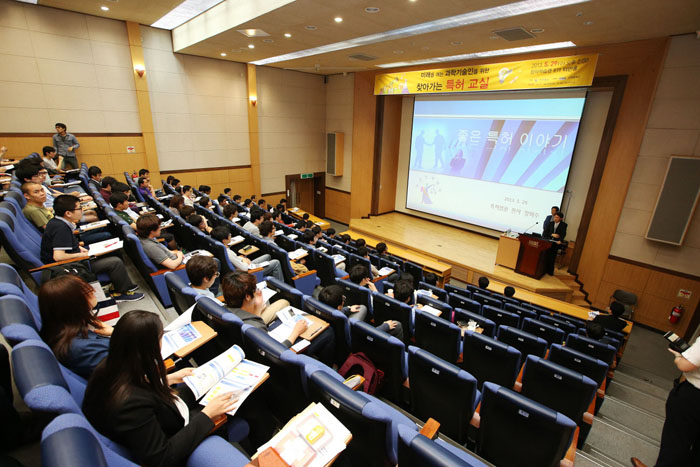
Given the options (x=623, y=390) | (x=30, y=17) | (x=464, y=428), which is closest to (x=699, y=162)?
(x=623, y=390)

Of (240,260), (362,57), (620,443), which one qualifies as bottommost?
(620,443)

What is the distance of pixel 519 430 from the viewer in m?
2.07

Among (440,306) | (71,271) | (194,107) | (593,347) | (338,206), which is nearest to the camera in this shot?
(71,271)

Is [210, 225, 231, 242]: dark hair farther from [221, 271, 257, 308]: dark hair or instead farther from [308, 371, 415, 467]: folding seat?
[308, 371, 415, 467]: folding seat

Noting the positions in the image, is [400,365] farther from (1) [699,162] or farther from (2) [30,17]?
(2) [30,17]

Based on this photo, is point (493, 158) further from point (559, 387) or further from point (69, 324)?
point (69, 324)

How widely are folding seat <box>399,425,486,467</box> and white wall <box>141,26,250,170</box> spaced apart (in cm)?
947

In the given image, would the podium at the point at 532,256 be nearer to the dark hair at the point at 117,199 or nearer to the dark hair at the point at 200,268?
the dark hair at the point at 200,268

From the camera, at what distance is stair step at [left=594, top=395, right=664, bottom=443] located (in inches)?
131

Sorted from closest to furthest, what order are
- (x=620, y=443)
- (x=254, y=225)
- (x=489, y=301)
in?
1. (x=620, y=443)
2. (x=489, y=301)
3. (x=254, y=225)

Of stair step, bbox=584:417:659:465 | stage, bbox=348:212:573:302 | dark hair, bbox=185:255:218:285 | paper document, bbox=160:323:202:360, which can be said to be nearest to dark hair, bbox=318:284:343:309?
dark hair, bbox=185:255:218:285

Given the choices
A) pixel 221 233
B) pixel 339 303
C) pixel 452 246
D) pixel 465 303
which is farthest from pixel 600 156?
pixel 221 233

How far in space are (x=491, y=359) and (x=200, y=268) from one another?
2.66 m

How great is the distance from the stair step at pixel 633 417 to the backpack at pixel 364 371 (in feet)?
8.23
